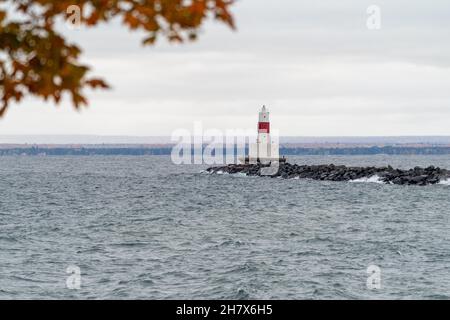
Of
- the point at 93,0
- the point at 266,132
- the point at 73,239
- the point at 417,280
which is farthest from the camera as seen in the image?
the point at 266,132

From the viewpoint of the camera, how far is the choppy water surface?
20.8 m

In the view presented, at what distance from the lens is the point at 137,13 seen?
4918 mm

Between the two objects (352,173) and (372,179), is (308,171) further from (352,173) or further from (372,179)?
(372,179)

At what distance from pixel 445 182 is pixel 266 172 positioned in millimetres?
26958

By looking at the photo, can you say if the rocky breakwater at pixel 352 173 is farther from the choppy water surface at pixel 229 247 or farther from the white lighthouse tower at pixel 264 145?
the choppy water surface at pixel 229 247

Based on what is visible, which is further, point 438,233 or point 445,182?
point 445,182

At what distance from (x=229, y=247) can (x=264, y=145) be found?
190 feet

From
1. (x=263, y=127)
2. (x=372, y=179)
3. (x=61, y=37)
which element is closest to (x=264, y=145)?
(x=263, y=127)

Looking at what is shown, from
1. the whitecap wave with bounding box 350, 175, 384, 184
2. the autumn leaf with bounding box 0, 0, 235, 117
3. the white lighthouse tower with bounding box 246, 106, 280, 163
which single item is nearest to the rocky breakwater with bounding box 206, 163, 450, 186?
the whitecap wave with bounding box 350, 175, 384, 184

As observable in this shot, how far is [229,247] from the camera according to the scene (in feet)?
94.3

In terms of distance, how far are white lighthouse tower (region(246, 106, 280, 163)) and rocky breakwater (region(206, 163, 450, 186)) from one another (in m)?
1.52

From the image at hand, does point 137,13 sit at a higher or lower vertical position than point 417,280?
higher
